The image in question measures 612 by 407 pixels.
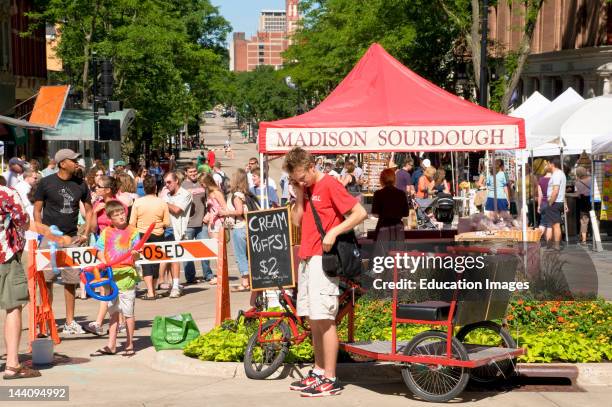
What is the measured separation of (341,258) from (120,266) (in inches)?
120

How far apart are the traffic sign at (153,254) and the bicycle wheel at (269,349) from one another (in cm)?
199

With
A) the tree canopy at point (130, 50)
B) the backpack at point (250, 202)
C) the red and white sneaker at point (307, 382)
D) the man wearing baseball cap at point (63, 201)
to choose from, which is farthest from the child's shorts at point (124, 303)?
the tree canopy at point (130, 50)

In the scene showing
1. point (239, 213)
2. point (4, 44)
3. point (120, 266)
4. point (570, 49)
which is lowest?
point (120, 266)

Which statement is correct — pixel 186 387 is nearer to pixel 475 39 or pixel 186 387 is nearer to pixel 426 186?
pixel 426 186

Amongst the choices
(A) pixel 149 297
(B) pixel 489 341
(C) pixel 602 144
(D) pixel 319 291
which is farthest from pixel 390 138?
(C) pixel 602 144

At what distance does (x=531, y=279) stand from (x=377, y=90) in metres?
3.67

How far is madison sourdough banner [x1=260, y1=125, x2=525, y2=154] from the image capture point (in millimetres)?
12922

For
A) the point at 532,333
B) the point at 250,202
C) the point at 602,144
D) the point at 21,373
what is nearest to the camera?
the point at 21,373

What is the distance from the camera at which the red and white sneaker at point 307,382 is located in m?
9.20

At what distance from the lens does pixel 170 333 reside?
36.4 feet

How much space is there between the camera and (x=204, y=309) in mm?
14977

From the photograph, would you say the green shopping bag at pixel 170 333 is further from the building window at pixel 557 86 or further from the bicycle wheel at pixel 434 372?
the building window at pixel 557 86

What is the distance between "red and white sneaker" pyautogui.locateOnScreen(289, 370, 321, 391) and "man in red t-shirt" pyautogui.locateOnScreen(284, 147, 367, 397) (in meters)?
0.01

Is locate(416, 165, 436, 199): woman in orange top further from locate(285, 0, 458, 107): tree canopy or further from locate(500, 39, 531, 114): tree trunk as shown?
locate(285, 0, 458, 107): tree canopy
